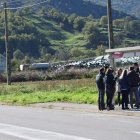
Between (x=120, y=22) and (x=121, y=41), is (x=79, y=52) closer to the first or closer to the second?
(x=121, y=41)

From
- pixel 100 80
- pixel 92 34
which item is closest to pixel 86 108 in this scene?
pixel 100 80

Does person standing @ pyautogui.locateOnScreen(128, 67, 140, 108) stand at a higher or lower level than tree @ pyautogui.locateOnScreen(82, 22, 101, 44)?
lower

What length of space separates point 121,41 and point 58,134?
143421mm

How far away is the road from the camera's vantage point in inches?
598

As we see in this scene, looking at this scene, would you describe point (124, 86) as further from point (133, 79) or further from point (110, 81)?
point (110, 81)

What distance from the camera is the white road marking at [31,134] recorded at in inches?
590

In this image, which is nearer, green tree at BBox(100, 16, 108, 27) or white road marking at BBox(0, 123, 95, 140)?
white road marking at BBox(0, 123, 95, 140)

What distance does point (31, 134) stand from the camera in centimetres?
1595

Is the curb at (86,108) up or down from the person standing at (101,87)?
down

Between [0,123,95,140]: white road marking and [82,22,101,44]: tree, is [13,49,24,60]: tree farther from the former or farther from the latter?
[0,123,95,140]: white road marking

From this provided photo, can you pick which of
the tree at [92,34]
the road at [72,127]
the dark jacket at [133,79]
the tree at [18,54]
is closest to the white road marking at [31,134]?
the road at [72,127]

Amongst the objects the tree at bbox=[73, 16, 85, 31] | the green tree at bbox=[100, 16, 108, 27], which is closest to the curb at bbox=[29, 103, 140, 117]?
the green tree at bbox=[100, 16, 108, 27]

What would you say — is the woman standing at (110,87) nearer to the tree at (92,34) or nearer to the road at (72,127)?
the road at (72,127)

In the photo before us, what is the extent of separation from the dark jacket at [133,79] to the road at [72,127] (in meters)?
1.86
